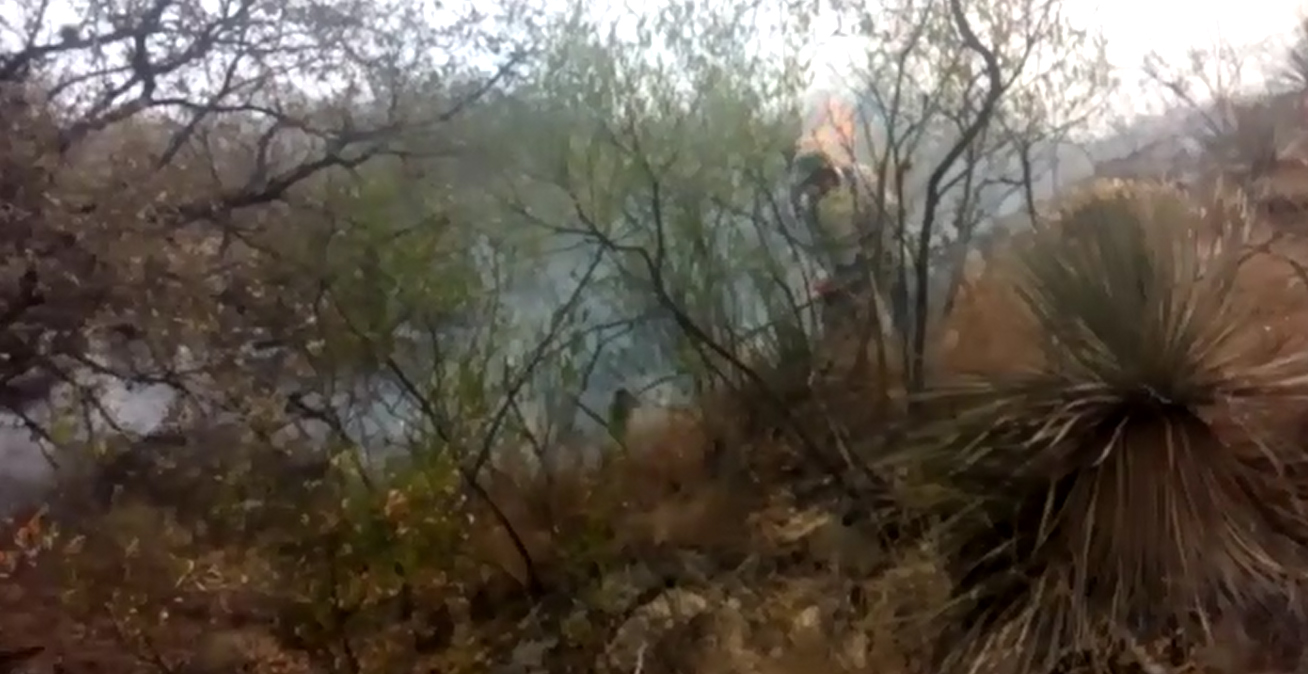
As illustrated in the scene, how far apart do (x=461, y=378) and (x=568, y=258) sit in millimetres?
332

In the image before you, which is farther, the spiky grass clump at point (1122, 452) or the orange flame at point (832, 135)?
the orange flame at point (832, 135)

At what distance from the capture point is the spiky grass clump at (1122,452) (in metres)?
2.30

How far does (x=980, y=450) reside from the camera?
2496mm

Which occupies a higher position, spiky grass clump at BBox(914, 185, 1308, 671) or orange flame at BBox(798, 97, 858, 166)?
orange flame at BBox(798, 97, 858, 166)

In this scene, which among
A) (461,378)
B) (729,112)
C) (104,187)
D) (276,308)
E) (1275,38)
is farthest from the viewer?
(1275,38)

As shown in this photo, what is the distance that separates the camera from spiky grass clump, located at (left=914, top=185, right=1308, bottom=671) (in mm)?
2299

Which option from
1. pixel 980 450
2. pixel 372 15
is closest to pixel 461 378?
pixel 372 15

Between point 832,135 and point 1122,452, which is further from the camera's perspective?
point 832,135

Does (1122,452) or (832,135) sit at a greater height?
(832,135)

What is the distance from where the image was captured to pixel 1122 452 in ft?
7.78

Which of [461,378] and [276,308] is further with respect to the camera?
[461,378]

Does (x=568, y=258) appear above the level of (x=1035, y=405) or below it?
above

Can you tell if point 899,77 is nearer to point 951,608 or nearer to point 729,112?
point 729,112

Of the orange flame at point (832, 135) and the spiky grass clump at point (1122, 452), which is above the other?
the orange flame at point (832, 135)
